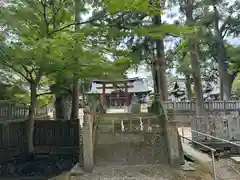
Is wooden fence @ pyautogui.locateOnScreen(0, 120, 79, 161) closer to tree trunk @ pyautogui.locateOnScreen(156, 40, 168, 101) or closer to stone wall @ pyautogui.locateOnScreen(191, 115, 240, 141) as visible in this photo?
stone wall @ pyautogui.locateOnScreen(191, 115, 240, 141)

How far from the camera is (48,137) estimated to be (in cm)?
1295

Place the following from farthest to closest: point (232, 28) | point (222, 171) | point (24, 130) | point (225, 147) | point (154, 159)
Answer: point (232, 28) → point (24, 130) → point (225, 147) → point (154, 159) → point (222, 171)

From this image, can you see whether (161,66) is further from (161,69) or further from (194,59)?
(194,59)

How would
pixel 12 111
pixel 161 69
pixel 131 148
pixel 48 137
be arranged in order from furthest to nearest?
pixel 161 69 < pixel 12 111 < pixel 48 137 < pixel 131 148

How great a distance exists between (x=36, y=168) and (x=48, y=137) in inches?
74.0

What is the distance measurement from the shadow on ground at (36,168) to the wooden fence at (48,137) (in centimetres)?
60

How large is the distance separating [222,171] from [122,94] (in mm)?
21587

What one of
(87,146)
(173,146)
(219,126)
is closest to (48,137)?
(87,146)

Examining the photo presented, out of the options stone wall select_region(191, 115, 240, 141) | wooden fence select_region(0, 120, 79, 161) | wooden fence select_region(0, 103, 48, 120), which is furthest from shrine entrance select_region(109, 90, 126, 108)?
stone wall select_region(191, 115, 240, 141)

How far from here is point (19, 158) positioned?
12.0 metres

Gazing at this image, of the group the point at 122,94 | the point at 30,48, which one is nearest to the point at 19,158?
the point at 30,48

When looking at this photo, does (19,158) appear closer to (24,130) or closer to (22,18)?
(24,130)

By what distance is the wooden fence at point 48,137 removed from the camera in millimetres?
12352

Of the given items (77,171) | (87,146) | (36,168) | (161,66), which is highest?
(161,66)
